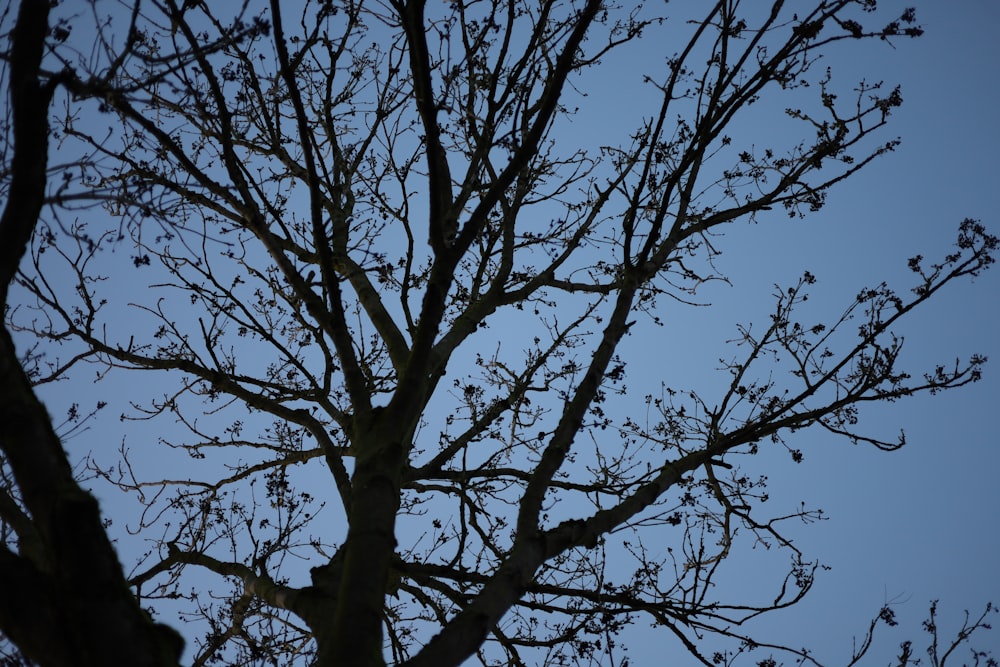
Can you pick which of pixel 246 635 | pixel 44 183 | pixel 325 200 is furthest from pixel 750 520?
pixel 44 183

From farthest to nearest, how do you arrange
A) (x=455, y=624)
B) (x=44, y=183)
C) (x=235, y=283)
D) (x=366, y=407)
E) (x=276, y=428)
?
(x=276, y=428) < (x=235, y=283) < (x=366, y=407) < (x=455, y=624) < (x=44, y=183)

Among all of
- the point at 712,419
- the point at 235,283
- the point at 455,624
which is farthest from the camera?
the point at 235,283

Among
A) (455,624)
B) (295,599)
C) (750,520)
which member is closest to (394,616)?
(295,599)

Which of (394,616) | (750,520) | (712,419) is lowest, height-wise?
(394,616)

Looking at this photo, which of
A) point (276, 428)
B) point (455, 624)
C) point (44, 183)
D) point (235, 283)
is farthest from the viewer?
point (276, 428)

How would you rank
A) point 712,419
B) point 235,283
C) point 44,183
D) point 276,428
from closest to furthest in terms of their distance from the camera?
point 44,183 → point 712,419 → point 235,283 → point 276,428

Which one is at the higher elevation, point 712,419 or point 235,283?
point 235,283

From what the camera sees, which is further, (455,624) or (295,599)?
(295,599)

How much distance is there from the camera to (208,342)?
490 cm

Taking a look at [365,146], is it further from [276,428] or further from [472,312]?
[276,428]

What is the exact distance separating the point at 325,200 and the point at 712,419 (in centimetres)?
310

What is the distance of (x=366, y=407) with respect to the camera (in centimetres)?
347

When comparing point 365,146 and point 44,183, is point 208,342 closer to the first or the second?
point 365,146

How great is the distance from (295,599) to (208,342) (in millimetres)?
2027
